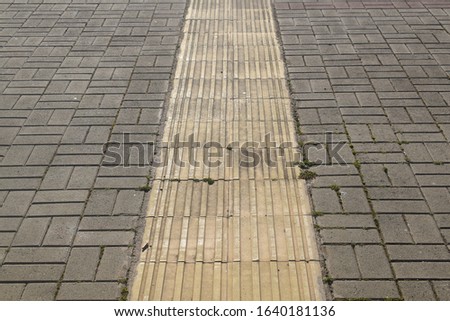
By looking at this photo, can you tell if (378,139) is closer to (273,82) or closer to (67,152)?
(273,82)

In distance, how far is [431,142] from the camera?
16.4 ft

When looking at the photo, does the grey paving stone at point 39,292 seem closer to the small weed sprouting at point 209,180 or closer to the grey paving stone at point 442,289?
the small weed sprouting at point 209,180

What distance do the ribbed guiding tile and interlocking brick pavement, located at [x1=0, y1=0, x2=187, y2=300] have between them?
0.91ft

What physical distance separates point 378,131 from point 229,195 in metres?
2.13

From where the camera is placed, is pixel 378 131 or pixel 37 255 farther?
pixel 378 131

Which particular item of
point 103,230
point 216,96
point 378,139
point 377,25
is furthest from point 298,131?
point 377,25

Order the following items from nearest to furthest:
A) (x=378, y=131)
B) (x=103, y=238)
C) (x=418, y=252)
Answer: (x=418, y=252), (x=103, y=238), (x=378, y=131)

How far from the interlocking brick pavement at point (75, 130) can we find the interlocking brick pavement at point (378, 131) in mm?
1973

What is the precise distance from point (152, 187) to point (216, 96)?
190 centimetres

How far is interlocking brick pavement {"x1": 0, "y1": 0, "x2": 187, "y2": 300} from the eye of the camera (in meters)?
3.83

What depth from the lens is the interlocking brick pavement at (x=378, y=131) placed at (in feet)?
12.4

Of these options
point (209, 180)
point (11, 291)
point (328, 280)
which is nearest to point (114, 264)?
point (11, 291)

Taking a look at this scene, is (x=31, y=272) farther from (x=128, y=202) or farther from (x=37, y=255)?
(x=128, y=202)

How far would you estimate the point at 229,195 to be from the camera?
14.6ft
